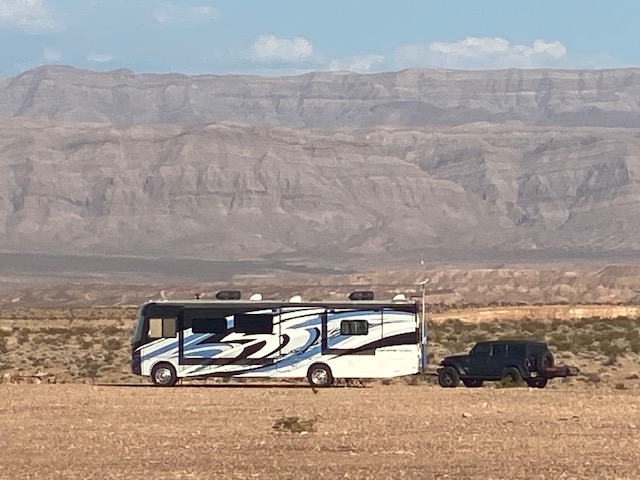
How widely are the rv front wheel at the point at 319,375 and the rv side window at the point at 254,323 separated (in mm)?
1168

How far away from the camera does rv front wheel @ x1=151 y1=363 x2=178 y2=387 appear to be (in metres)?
31.5

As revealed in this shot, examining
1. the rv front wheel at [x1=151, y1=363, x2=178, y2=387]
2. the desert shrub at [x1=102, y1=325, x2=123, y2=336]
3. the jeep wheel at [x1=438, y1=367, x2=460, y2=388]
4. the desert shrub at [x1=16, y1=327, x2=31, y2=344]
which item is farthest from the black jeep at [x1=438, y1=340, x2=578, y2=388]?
the desert shrub at [x1=102, y1=325, x2=123, y2=336]

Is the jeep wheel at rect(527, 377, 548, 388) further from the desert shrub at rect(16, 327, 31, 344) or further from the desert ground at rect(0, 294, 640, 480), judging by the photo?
the desert shrub at rect(16, 327, 31, 344)

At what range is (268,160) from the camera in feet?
582

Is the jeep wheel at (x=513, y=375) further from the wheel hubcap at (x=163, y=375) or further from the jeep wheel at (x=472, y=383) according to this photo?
the wheel hubcap at (x=163, y=375)

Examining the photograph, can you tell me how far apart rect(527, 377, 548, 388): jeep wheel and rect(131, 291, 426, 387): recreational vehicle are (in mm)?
2389

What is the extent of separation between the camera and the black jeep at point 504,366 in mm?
31734

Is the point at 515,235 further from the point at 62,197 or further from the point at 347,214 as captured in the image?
the point at 62,197

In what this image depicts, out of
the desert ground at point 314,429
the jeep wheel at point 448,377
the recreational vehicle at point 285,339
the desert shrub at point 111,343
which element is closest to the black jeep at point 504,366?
the jeep wheel at point 448,377

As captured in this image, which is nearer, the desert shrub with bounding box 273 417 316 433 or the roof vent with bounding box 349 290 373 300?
the desert shrub with bounding box 273 417 316 433

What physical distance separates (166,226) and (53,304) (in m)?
54.6

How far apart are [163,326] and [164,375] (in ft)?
3.28

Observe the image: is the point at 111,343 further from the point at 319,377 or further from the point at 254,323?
the point at 319,377

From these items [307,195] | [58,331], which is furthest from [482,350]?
[307,195]
